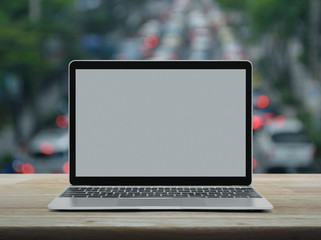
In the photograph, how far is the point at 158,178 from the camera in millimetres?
950

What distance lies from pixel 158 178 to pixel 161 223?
0.84 ft

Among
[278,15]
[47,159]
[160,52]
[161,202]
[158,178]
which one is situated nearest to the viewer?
[161,202]

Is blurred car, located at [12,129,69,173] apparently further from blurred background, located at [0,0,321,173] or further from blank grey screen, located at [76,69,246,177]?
blank grey screen, located at [76,69,246,177]

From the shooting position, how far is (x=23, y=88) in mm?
10766

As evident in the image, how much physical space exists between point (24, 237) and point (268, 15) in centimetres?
1205

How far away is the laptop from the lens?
3.10 feet

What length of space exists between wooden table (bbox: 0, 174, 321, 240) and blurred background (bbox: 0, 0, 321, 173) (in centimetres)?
580

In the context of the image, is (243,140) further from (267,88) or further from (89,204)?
(267,88)

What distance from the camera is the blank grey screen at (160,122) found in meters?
0.95

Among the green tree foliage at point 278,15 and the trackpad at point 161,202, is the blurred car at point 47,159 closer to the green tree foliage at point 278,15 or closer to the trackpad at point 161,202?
the trackpad at point 161,202

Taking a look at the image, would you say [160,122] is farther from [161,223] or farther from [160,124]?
[161,223]

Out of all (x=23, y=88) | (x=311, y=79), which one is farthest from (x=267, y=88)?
(x=23, y=88)

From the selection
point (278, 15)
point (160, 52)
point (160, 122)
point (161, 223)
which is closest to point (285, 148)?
point (278, 15)

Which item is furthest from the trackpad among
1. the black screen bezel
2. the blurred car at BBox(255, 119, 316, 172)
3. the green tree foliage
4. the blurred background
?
the green tree foliage
